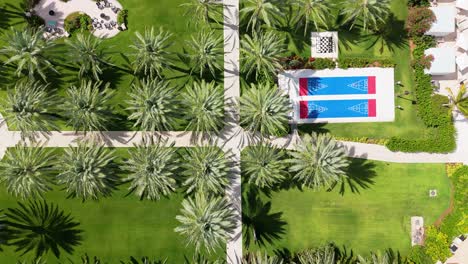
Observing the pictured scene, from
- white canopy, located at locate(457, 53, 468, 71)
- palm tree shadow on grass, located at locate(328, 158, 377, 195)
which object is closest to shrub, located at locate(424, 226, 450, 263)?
palm tree shadow on grass, located at locate(328, 158, 377, 195)

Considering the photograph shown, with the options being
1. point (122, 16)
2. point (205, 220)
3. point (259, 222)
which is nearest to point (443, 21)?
point (259, 222)

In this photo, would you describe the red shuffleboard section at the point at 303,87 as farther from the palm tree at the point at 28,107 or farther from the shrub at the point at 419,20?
the palm tree at the point at 28,107

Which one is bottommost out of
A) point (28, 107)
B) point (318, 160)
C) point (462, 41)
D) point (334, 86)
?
point (318, 160)

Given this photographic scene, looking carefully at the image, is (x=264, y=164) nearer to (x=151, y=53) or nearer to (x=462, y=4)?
(x=151, y=53)

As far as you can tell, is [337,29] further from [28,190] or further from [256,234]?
[28,190]

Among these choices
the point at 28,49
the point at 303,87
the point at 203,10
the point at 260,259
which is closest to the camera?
the point at 28,49

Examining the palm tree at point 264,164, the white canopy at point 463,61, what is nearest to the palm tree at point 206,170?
the palm tree at point 264,164

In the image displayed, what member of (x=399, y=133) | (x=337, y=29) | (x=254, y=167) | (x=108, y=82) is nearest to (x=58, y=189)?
(x=108, y=82)

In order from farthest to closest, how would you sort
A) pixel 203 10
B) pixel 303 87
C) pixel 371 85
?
pixel 371 85 → pixel 303 87 → pixel 203 10

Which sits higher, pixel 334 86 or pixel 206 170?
pixel 334 86
